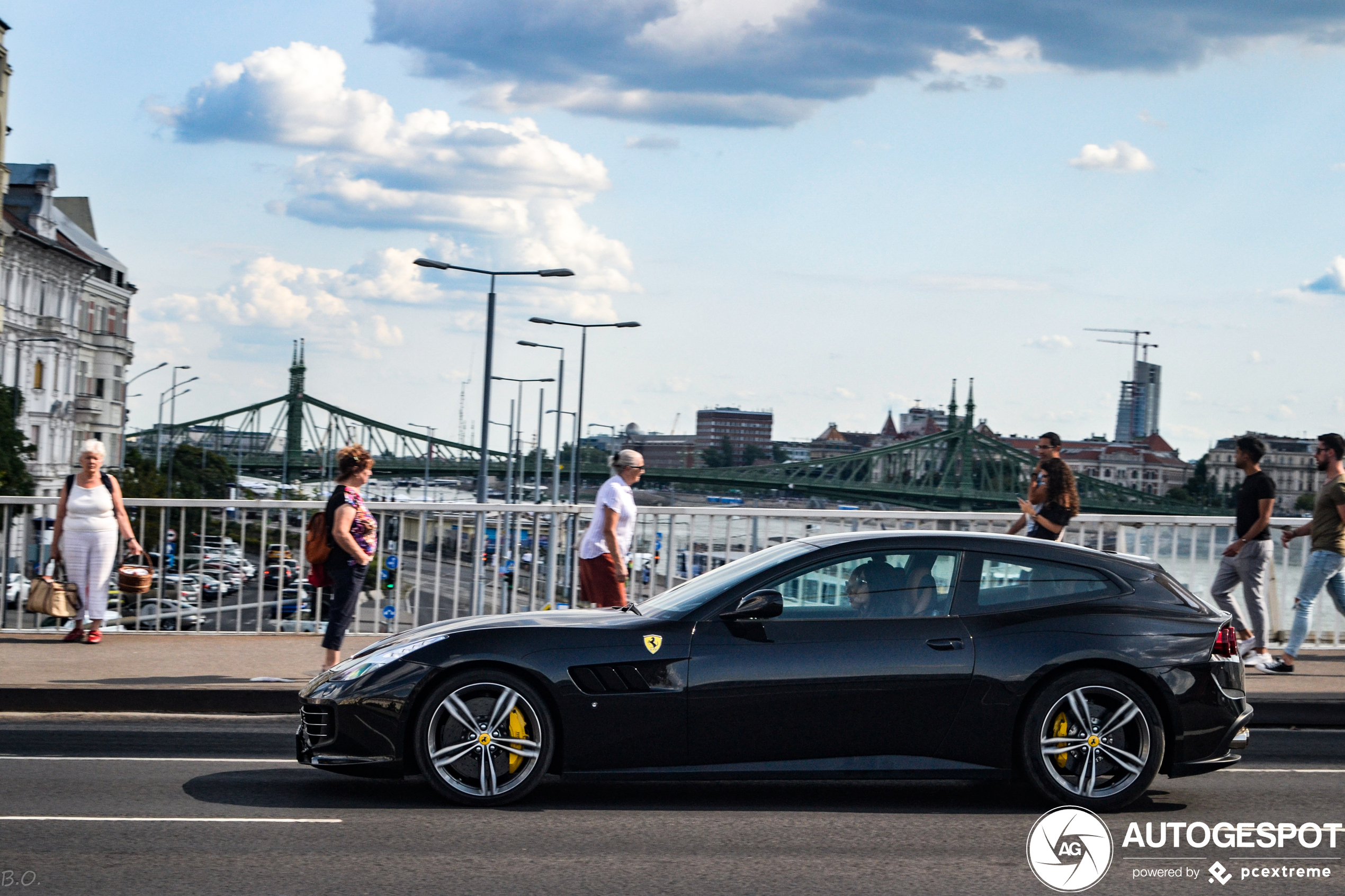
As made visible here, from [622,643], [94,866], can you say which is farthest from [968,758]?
[94,866]

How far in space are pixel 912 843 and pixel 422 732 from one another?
2029 millimetres

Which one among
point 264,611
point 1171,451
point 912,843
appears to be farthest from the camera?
point 1171,451

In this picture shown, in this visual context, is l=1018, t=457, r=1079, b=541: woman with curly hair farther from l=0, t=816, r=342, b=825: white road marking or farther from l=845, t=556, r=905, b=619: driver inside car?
l=0, t=816, r=342, b=825: white road marking

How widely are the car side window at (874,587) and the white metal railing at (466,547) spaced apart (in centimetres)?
437

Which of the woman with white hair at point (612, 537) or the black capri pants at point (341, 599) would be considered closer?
the black capri pants at point (341, 599)

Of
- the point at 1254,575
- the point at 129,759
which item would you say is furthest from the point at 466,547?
the point at 1254,575

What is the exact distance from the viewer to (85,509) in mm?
10344

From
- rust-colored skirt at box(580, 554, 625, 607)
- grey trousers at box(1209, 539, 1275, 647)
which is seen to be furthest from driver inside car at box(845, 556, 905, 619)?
grey trousers at box(1209, 539, 1275, 647)

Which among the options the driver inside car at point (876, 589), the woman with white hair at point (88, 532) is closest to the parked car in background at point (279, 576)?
the woman with white hair at point (88, 532)

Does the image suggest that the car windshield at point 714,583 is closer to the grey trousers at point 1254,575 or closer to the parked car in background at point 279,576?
the grey trousers at point 1254,575

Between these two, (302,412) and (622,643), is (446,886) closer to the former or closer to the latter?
(622,643)

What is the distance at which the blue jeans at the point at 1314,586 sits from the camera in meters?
10.1

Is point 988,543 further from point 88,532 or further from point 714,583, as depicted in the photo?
point 88,532

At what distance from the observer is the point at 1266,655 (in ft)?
33.8
